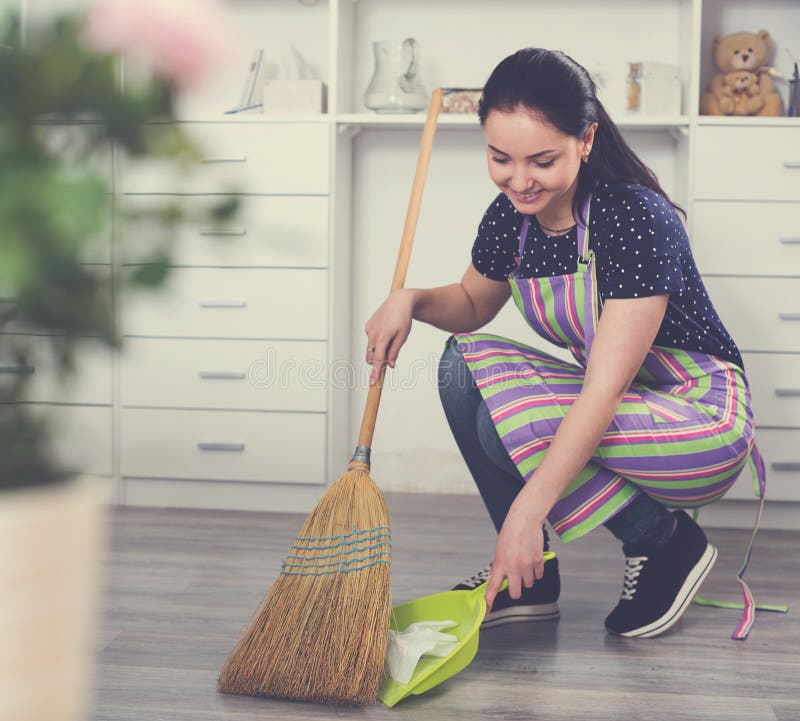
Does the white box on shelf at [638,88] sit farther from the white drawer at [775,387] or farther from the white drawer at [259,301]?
the white drawer at [259,301]

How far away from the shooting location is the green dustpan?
130cm

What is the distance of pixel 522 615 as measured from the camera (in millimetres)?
1632

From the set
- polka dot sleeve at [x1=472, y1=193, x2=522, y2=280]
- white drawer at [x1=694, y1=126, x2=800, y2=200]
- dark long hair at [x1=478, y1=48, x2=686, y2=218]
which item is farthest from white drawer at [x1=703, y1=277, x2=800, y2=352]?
dark long hair at [x1=478, y1=48, x2=686, y2=218]

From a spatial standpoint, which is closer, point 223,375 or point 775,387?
point 775,387

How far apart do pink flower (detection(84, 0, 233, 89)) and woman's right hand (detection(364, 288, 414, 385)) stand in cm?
111

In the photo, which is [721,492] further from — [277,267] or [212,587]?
[277,267]

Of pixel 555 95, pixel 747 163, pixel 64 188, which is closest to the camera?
pixel 64 188

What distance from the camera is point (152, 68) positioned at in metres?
0.44

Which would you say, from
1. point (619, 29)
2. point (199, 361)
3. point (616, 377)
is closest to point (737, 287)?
point (619, 29)

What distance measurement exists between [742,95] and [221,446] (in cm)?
155

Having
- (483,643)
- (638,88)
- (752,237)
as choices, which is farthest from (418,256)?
(483,643)

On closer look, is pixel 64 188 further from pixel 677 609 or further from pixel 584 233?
pixel 677 609

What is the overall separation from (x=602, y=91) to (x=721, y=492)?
124 centimetres

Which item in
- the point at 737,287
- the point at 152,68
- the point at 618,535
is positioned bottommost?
the point at 618,535
